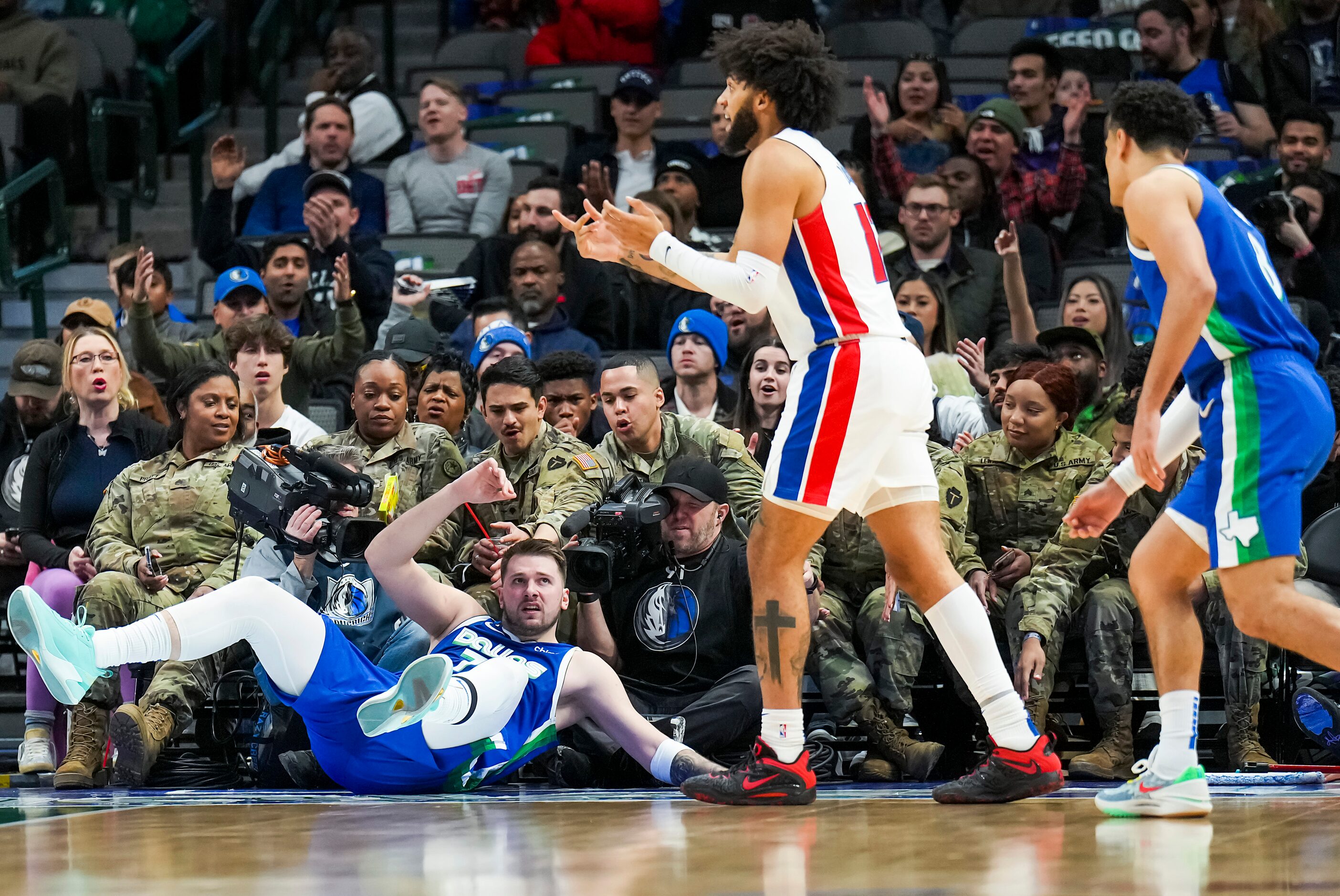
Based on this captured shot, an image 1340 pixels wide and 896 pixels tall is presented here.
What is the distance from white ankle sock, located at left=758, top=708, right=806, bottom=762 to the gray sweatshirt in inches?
203

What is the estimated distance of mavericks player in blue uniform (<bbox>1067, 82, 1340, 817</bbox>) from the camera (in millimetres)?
3383

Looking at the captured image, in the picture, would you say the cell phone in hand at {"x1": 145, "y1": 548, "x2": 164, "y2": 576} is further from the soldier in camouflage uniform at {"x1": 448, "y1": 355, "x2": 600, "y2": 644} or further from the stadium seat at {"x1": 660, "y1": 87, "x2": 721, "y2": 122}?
the stadium seat at {"x1": 660, "y1": 87, "x2": 721, "y2": 122}

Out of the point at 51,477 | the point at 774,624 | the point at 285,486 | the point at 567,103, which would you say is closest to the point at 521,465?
the point at 285,486

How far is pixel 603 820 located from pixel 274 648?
116 cm

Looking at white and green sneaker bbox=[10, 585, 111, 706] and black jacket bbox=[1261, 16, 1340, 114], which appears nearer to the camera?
white and green sneaker bbox=[10, 585, 111, 706]

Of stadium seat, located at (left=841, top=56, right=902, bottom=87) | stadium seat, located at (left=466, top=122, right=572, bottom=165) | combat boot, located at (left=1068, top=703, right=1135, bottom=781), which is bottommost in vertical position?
combat boot, located at (left=1068, top=703, right=1135, bottom=781)

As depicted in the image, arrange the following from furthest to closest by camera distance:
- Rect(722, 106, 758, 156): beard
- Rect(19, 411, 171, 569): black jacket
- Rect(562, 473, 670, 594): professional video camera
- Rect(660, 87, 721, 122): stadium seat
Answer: Rect(660, 87, 721, 122): stadium seat, Rect(19, 411, 171, 569): black jacket, Rect(562, 473, 670, 594): professional video camera, Rect(722, 106, 758, 156): beard

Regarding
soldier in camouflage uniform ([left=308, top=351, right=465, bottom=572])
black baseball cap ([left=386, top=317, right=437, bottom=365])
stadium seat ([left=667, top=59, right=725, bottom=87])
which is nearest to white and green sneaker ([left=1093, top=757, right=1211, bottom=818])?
soldier in camouflage uniform ([left=308, top=351, right=465, bottom=572])

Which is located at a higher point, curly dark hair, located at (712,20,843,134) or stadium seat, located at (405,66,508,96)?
stadium seat, located at (405,66,508,96)

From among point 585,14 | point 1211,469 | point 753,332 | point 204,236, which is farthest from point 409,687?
point 585,14

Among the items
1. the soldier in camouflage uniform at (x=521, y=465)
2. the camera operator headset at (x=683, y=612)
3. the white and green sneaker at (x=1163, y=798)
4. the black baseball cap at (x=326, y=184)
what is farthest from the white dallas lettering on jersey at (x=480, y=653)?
the black baseball cap at (x=326, y=184)

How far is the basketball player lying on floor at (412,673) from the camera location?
4.20m

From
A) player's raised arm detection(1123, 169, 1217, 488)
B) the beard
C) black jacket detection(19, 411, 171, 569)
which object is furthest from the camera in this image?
black jacket detection(19, 411, 171, 569)

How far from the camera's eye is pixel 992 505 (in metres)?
5.66
